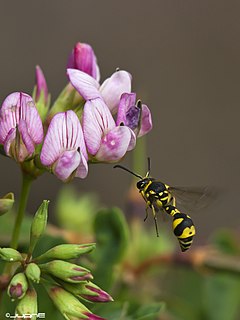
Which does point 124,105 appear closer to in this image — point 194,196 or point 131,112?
point 131,112

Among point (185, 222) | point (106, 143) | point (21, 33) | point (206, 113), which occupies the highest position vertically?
point (106, 143)

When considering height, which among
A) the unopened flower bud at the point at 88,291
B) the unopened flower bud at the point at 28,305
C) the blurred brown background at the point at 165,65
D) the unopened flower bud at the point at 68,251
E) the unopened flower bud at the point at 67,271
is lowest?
the blurred brown background at the point at 165,65

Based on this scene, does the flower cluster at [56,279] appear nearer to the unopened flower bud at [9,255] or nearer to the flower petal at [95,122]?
the unopened flower bud at [9,255]

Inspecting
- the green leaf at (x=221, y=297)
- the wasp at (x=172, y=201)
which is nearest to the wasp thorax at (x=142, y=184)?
the wasp at (x=172, y=201)

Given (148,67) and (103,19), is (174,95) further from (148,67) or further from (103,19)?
(103,19)

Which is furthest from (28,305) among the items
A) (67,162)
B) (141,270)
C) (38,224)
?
(141,270)

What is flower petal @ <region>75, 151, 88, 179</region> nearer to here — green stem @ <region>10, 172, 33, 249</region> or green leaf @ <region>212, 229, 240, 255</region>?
green stem @ <region>10, 172, 33, 249</region>

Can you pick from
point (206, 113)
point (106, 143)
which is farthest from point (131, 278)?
point (206, 113)
